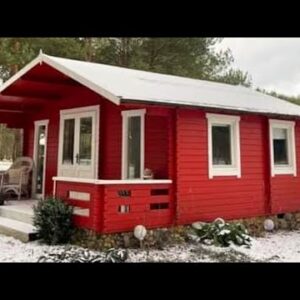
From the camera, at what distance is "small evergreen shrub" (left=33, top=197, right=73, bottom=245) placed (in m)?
6.43

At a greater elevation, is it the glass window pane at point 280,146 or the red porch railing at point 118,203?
the glass window pane at point 280,146

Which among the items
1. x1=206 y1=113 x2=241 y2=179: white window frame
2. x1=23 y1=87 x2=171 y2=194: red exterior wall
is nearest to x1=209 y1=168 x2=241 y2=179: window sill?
x1=206 y1=113 x2=241 y2=179: white window frame

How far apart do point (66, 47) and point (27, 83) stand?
8809 millimetres

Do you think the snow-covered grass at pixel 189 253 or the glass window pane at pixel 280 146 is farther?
the glass window pane at pixel 280 146

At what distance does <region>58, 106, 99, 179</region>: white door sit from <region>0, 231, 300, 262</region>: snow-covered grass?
7.75 feet

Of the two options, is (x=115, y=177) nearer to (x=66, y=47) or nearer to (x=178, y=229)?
(x=178, y=229)

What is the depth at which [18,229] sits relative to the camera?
7.14 meters

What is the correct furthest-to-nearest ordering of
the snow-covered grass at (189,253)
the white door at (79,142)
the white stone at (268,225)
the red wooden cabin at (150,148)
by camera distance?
the white door at (79,142) < the white stone at (268,225) < the red wooden cabin at (150,148) < the snow-covered grass at (189,253)

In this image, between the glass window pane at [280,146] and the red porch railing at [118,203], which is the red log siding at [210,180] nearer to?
the red porch railing at [118,203]

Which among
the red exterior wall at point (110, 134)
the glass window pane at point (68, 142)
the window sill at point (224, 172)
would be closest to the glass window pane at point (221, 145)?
the window sill at point (224, 172)

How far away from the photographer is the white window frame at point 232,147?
775 centimetres

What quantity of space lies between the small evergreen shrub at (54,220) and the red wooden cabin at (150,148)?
0.58ft

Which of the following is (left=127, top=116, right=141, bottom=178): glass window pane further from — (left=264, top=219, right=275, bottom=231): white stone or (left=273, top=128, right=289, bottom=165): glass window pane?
(left=273, top=128, right=289, bottom=165): glass window pane

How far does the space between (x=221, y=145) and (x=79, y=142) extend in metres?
3.19
